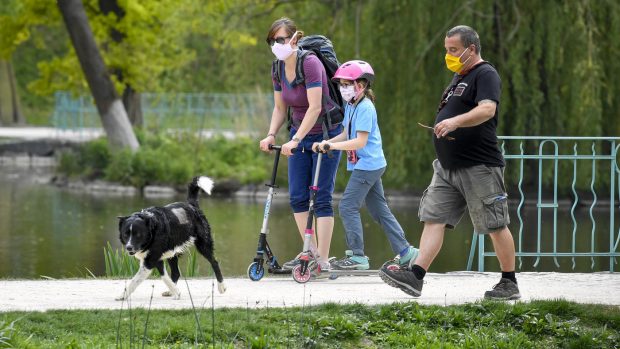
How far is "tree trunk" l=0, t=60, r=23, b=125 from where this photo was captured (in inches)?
1748

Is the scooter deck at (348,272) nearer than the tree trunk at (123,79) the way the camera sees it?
Yes

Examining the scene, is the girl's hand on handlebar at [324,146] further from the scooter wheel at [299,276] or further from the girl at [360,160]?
the scooter wheel at [299,276]

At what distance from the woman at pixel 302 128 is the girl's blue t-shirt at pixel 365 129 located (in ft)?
0.56

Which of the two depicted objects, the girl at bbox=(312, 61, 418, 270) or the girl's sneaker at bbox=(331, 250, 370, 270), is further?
the girl's sneaker at bbox=(331, 250, 370, 270)

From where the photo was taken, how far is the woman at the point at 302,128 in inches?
339

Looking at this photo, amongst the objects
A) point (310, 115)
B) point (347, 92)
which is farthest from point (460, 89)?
point (310, 115)

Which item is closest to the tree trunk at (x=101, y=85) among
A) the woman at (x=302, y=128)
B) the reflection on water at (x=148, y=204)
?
the reflection on water at (x=148, y=204)

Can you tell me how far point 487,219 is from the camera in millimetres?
7641

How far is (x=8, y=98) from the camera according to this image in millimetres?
45062

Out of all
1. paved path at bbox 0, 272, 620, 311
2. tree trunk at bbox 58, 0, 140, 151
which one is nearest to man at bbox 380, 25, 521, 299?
paved path at bbox 0, 272, 620, 311

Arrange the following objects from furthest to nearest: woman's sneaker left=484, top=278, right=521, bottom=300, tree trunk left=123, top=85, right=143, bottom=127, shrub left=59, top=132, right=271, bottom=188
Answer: tree trunk left=123, top=85, right=143, bottom=127, shrub left=59, top=132, right=271, bottom=188, woman's sneaker left=484, top=278, right=521, bottom=300

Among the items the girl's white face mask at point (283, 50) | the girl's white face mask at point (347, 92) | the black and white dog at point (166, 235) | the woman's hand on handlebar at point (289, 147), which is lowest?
the black and white dog at point (166, 235)

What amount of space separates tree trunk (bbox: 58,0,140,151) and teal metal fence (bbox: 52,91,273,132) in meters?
3.99

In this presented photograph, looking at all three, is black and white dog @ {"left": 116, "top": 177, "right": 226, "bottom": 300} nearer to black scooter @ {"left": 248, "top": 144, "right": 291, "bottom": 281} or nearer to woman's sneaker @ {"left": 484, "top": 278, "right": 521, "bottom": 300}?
black scooter @ {"left": 248, "top": 144, "right": 291, "bottom": 281}
